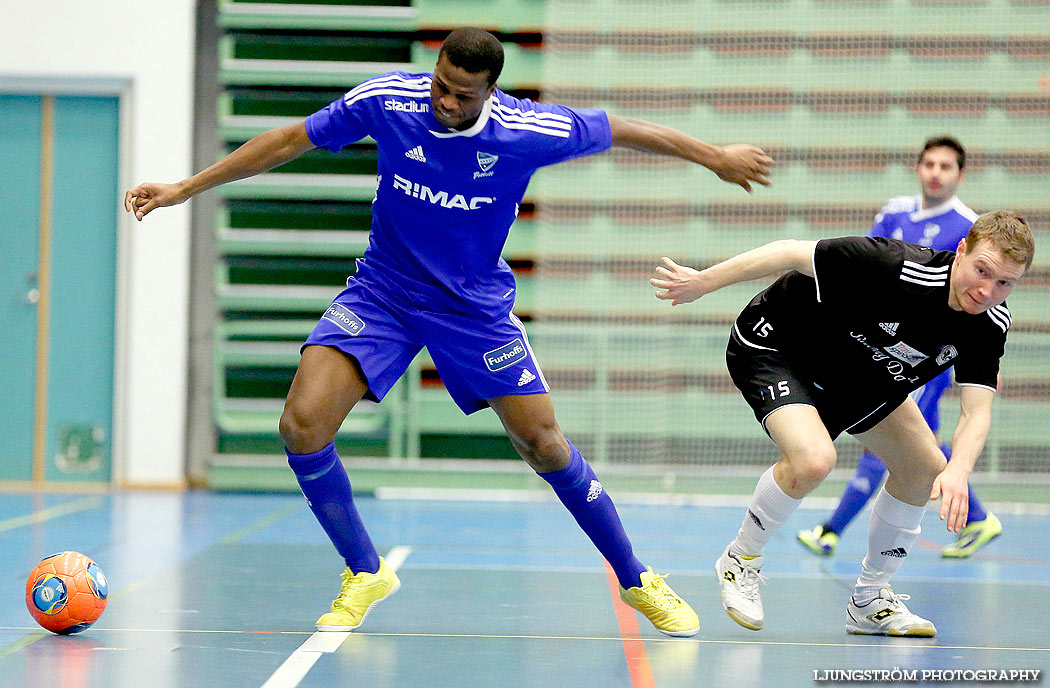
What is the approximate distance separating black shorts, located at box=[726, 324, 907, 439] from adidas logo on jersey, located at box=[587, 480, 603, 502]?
0.62 meters

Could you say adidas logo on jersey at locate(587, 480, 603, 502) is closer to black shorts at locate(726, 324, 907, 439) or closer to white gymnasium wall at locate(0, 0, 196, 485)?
black shorts at locate(726, 324, 907, 439)

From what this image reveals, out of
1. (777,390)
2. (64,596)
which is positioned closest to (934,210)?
(777,390)

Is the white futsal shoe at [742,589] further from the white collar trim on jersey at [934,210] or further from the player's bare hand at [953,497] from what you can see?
the white collar trim on jersey at [934,210]

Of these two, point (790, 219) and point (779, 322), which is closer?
point (779, 322)

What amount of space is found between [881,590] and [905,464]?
47cm

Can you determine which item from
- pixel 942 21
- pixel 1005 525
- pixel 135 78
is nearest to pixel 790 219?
pixel 942 21

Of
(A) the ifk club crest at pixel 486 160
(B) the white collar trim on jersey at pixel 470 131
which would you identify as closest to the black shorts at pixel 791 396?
(A) the ifk club crest at pixel 486 160

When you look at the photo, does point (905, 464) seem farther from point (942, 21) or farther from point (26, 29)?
point (26, 29)

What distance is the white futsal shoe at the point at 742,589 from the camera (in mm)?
3840

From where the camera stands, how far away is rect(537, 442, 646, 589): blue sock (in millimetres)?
3945

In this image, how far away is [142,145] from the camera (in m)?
9.10

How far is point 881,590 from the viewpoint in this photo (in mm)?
3988

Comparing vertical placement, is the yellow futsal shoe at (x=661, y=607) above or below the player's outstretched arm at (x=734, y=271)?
below

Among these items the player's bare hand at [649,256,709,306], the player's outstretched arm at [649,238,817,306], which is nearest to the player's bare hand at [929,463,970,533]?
the player's outstretched arm at [649,238,817,306]
